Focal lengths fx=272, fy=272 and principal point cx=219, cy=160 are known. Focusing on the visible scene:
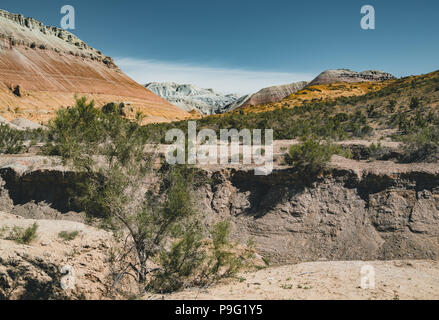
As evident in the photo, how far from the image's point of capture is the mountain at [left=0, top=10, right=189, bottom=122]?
41.6m

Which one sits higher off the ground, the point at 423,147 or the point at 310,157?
the point at 423,147

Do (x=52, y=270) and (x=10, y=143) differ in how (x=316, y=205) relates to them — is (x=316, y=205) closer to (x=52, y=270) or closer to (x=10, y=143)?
(x=52, y=270)

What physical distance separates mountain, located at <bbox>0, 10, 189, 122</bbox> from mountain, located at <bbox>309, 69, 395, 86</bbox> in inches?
1344

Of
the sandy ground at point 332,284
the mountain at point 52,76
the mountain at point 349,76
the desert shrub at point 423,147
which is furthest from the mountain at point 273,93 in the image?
the sandy ground at point 332,284

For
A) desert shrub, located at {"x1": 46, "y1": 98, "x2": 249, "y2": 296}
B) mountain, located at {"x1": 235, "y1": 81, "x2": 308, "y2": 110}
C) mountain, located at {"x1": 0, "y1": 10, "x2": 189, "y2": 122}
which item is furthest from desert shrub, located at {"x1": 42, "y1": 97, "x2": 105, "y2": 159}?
mountain, located at {"x1": 235, "y1": 81, "x2": 308, "y2": 110}

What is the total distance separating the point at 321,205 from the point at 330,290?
17.9ft

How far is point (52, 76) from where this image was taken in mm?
51281

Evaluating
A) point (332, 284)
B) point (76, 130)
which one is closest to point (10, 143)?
point (76, 130)

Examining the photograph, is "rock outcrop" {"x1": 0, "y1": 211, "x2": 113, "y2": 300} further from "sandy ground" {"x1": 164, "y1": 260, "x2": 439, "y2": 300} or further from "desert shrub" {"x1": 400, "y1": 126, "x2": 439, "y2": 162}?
"desert shrub" {"x1": 400, "y1": 126, "x2": 439, "y2": 162}

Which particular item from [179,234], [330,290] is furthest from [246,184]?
[330,290]

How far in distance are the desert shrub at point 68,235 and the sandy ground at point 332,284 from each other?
17.2 ft

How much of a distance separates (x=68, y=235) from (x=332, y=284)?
903 cm

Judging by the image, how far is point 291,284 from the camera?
24.5 feet
